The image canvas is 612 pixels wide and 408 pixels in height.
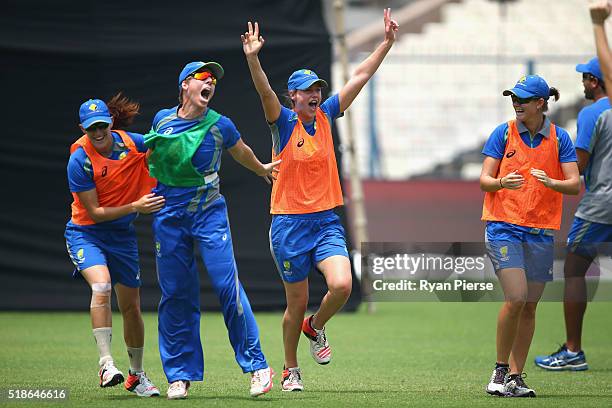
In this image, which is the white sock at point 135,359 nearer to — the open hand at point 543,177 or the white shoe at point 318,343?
the white shoe at point 318,343

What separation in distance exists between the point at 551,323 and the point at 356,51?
34.4 feet

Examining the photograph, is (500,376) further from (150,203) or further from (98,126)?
(98,126)

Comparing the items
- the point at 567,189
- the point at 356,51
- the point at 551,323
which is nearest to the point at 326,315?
the point at 567,189

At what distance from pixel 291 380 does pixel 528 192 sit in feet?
6.95

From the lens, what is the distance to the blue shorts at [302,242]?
7914mm

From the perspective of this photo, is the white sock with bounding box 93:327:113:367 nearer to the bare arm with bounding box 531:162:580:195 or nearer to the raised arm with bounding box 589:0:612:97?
the bare arm with bounding box 531:162:580:195

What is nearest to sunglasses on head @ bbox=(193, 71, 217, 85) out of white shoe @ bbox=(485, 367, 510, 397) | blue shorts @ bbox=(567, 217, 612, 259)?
white shoe @ bbox=(485, 367, 510, 397)

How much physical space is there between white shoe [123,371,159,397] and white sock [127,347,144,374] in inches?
1.3

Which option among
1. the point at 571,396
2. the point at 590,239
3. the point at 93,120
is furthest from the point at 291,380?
the point at 590,239

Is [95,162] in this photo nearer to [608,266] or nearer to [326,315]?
[326,315]

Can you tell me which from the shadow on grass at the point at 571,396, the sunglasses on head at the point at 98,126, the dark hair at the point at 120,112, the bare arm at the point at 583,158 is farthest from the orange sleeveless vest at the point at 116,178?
the bare arm at the point at 583,158

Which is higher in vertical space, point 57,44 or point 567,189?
point 57,44

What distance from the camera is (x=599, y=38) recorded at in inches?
254

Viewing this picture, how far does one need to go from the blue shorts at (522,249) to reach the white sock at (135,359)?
253 centimetres
